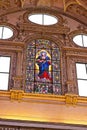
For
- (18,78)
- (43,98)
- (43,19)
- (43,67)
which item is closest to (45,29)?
(43,19)

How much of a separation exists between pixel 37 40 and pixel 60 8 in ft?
8.59

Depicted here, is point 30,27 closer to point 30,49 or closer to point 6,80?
point 30,49

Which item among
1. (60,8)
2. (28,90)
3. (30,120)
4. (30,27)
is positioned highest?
(60,8)

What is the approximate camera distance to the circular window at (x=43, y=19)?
16281 mm

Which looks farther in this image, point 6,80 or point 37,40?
point 37,40

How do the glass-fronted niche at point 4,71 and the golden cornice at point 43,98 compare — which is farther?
the glass-fronted niche at point 4,71

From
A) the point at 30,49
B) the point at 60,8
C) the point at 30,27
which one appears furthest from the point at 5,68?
the point at 60,8

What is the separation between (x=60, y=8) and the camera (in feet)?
56.3

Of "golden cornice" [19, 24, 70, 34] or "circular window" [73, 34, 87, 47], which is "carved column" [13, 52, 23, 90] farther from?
"circular window" [73, 34, 87, 47]

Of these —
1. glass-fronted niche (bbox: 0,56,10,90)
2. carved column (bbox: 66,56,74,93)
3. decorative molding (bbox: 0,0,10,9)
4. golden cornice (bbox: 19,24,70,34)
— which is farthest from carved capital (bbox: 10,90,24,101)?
decorative molding (bbox: 0,0,10,9)

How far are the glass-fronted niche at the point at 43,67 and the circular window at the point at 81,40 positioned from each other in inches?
39.9

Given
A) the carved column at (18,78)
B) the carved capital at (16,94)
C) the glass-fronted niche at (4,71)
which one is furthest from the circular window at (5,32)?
the carved capital at (16,94)

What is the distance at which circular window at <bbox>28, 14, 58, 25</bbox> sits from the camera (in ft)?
53.4

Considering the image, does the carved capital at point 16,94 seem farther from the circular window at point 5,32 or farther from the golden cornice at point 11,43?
the circular window at point 5,32
